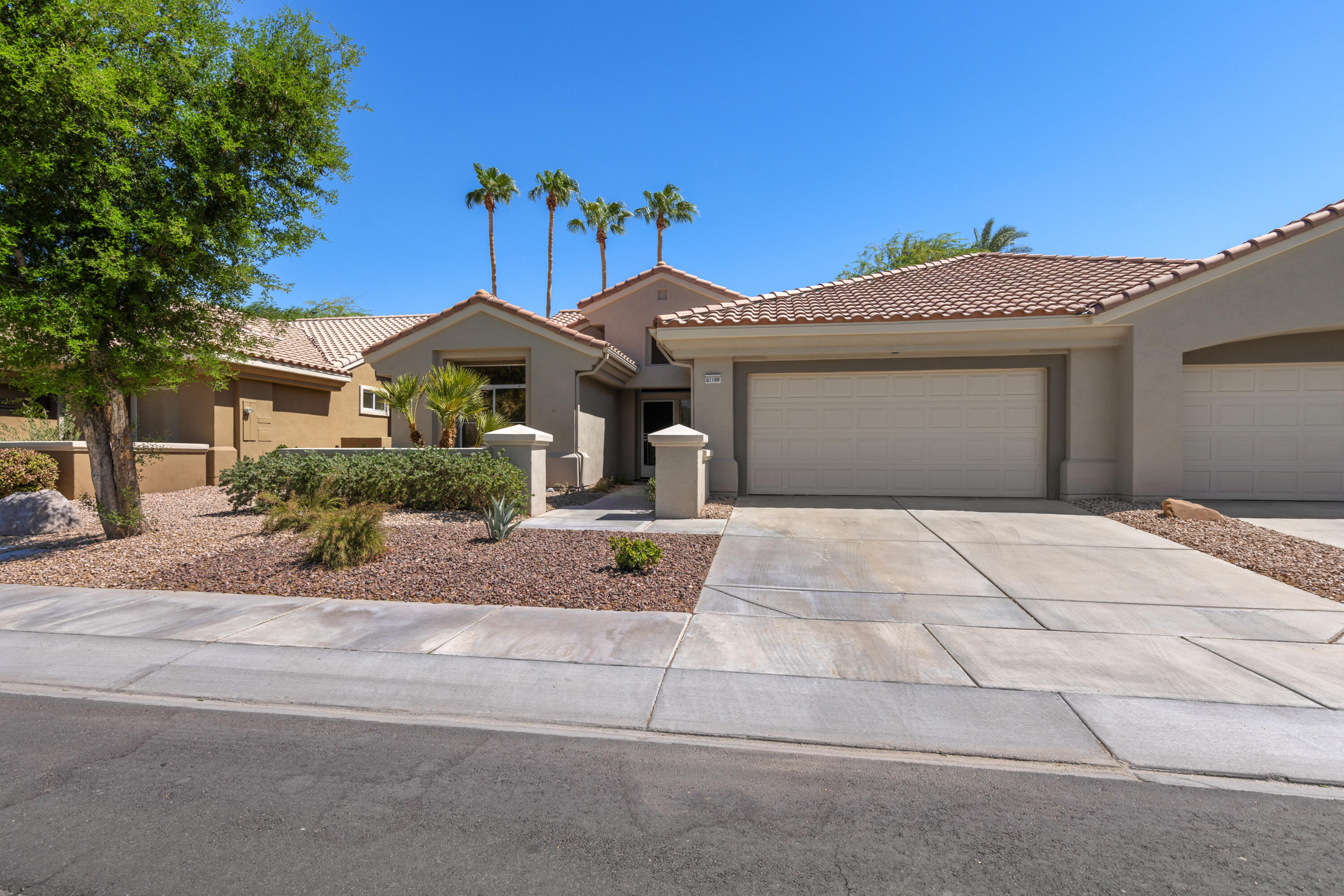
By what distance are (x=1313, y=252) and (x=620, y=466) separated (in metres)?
14.8

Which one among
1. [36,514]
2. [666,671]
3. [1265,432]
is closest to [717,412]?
[666,671]

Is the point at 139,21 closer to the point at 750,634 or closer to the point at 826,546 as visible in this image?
the point at 750,634

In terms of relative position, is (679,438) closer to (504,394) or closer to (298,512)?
(298,512)

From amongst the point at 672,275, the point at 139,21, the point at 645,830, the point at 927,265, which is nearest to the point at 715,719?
the point at 645,830

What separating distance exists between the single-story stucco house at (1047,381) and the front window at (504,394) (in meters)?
4.56

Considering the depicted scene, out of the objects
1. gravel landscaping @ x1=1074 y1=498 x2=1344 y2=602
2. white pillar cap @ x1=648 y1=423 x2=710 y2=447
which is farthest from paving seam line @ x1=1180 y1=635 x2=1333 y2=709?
white pillar cap @ x1=648 y1=423 x2=710 y2=447

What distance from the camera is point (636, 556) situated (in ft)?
22.7

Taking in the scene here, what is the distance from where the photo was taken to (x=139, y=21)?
24.9ft

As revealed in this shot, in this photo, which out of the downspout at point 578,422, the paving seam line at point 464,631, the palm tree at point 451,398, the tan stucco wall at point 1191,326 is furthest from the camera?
the downspout at point 578,422

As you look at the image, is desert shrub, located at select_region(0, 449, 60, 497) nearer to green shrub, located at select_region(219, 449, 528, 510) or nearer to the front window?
green shrub, located at select_region(219, 449, 528, 510)

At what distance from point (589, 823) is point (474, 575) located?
14.4 feet

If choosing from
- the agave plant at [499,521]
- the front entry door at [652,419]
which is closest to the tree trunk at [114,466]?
the agave plant at [499,521]

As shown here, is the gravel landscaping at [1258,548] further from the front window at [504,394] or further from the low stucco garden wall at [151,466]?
the low stucco garden wall at [151,466]

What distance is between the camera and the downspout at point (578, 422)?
580 inches
